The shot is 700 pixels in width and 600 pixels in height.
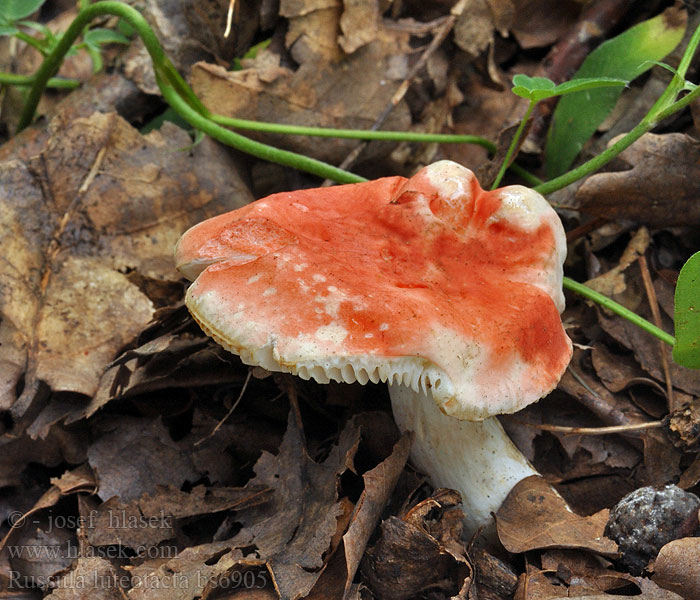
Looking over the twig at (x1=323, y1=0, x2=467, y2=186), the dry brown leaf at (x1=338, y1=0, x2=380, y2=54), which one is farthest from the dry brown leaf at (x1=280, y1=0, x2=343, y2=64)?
the twig at (x1=323, y1=0, x2=467, y2=186)

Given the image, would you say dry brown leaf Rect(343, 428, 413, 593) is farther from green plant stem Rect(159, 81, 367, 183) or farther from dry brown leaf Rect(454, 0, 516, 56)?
dry brown leaf Rect(454, 0, 516, 56)

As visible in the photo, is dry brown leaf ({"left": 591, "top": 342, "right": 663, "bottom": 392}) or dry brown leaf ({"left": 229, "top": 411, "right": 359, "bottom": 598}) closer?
dry brown leaf ({"left": 229, "top": 411, "right": 359, "bottom": 598})

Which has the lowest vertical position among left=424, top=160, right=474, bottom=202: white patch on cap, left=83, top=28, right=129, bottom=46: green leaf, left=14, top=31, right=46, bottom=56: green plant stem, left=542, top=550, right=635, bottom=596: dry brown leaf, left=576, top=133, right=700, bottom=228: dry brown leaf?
left=542, top=550, right=635, bottom=596: dry brown leaf

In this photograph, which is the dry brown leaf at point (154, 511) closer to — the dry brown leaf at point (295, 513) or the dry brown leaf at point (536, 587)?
the dry brown leaf at point (295, 513)

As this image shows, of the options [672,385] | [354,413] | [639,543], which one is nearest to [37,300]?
[354,413]

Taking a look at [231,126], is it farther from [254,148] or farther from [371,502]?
[371,502]

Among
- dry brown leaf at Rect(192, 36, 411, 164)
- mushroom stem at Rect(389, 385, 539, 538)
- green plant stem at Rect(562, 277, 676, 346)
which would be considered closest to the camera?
mushroom stem at Rect(389, 385, 539, 538)
